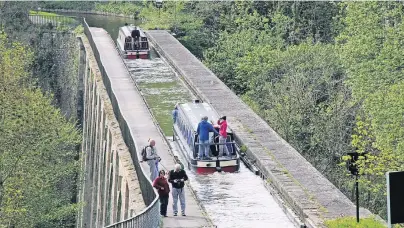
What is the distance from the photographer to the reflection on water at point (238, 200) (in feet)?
63.8

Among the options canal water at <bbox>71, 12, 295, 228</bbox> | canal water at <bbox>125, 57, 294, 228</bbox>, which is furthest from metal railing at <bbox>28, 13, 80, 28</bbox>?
canal water at <bbox>125, 57, 294, 228</bbox>

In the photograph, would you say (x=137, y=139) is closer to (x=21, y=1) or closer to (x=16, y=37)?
(x=16, y=37)

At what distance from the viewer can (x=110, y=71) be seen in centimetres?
3797

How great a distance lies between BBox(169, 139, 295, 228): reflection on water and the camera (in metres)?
19.4

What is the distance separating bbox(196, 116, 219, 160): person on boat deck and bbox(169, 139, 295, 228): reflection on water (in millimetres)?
593

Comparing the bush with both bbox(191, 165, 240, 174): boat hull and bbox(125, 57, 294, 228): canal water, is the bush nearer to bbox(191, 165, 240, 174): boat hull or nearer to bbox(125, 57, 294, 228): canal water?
bbox(125, 57, 294, 228): canal water

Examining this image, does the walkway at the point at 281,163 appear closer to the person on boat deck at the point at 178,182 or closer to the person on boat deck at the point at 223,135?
the person on boat deck at the point at 223,135

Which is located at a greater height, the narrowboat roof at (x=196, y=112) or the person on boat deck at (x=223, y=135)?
the narrowboat roof at (x=196, y=112)

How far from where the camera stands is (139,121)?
2817 cm

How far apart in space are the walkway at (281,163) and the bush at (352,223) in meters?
0.45

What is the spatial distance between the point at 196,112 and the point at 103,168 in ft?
27.7

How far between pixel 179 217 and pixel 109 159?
35.9 ft

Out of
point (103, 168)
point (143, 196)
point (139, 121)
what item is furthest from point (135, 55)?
point (143, 196)

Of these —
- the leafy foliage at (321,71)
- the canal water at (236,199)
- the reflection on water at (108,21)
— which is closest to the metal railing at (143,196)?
the canal water at (236,199)
